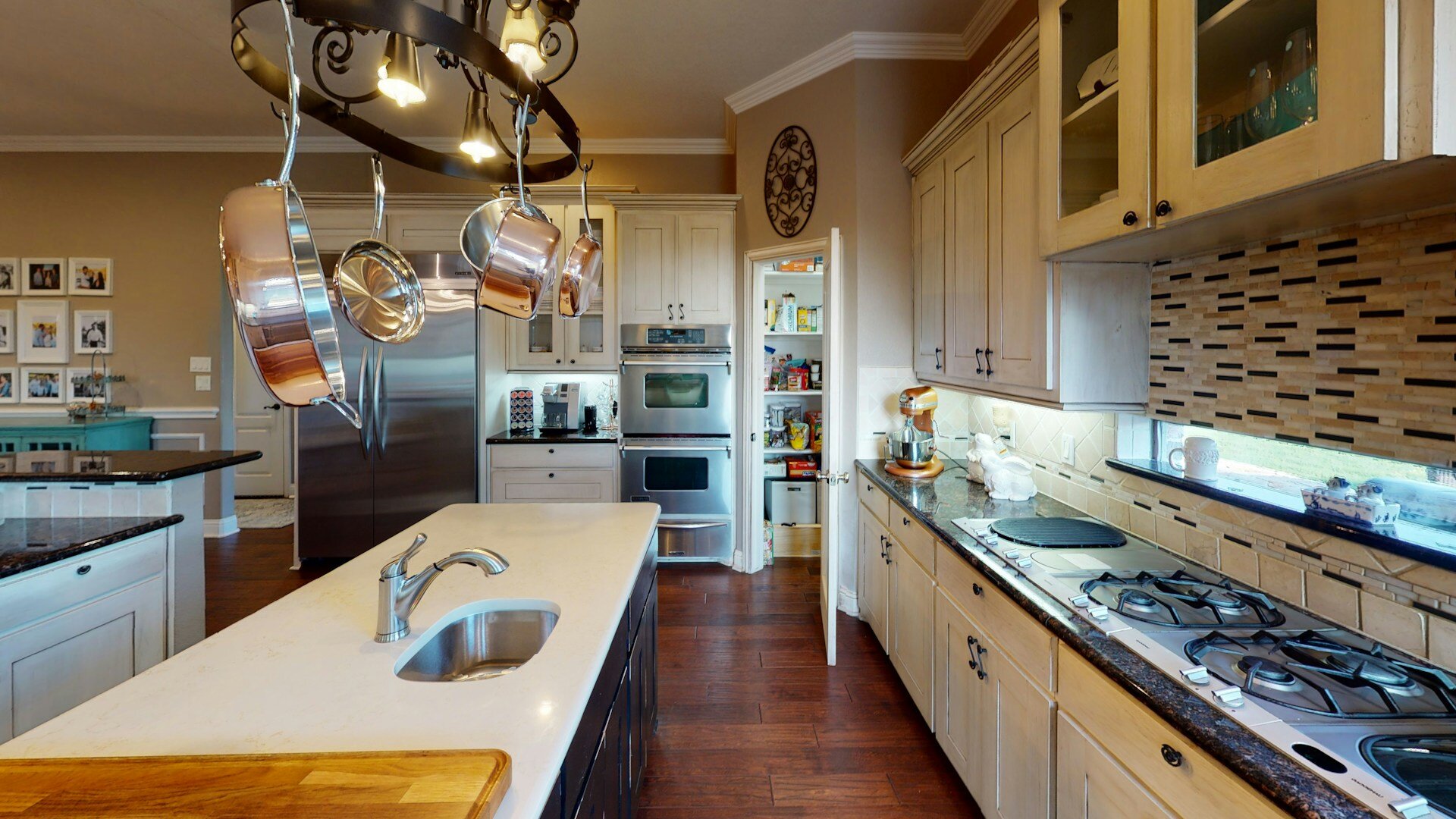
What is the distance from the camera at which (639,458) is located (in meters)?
3.96

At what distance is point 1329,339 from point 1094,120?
2.38 feet

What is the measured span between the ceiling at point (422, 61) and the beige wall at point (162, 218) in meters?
0.22

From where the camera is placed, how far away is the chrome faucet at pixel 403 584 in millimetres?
1185

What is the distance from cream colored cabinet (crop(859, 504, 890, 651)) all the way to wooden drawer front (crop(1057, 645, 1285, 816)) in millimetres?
1345

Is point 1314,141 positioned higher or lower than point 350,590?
higher

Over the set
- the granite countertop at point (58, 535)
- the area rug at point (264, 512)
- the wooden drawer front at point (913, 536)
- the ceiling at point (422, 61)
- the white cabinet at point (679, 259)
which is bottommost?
the area rug at point (264, 512)

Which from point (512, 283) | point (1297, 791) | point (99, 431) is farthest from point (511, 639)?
point (99, 431)

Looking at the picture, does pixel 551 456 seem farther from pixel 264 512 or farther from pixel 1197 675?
pixel 1197 675

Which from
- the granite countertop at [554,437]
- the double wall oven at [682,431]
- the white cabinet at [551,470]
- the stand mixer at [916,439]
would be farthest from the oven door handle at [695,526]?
the stand mixer at [916,439]

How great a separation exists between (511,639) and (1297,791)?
138cm

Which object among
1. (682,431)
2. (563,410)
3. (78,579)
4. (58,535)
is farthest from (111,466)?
(682,431)

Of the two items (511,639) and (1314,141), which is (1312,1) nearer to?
(1314,141)

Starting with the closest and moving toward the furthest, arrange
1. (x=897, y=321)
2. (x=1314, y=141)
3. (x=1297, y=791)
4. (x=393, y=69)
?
(x=1297, y=791), (x=1314, y=141), (x=393, y=69), (x=897, y=321)

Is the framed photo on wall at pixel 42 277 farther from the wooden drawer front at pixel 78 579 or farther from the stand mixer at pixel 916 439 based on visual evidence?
the stand mixer at pixel 916 439
